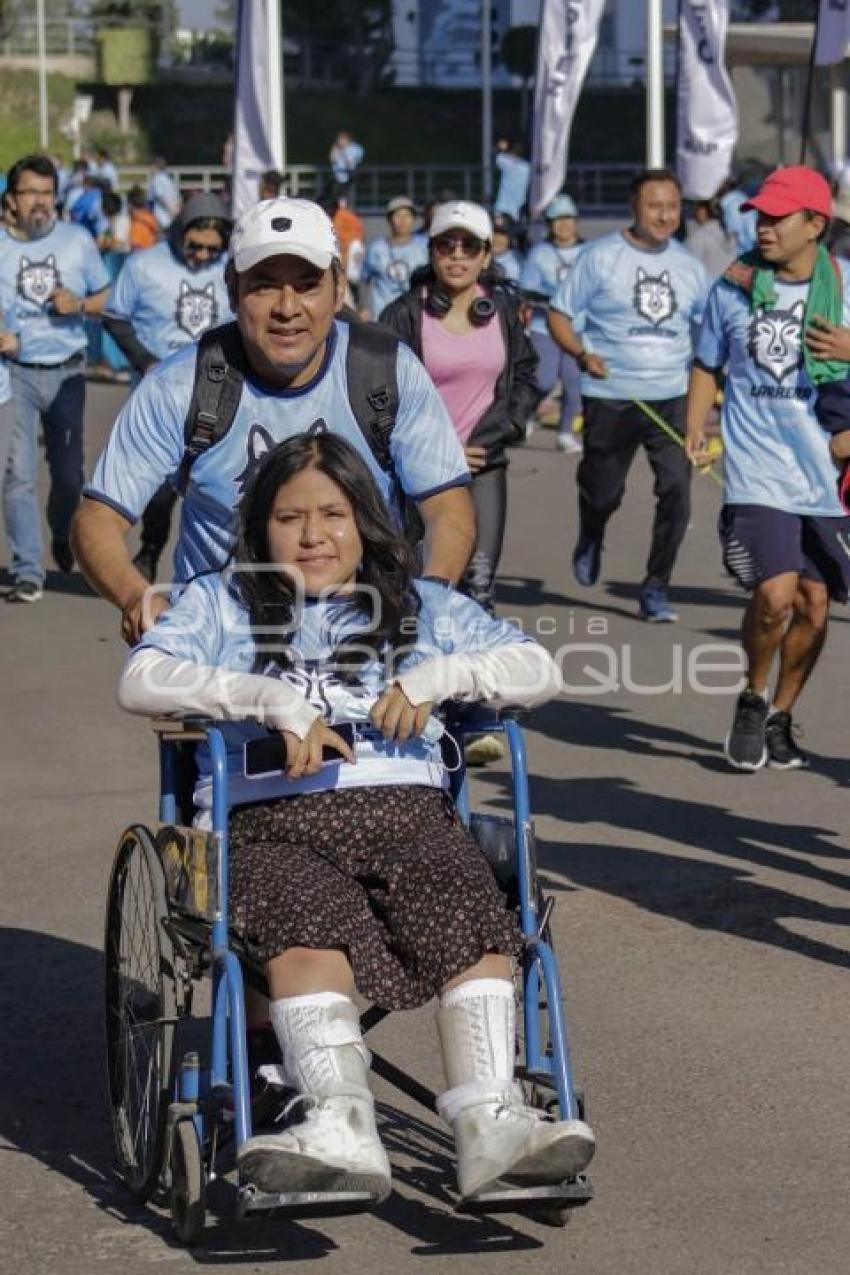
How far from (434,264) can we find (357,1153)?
635 centimetres

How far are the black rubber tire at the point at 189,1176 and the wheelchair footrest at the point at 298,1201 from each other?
24 cm

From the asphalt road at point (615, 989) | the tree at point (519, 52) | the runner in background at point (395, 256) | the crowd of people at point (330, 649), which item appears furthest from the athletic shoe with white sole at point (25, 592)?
the tree at point (519, 52)

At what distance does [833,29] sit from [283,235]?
14.3 meters

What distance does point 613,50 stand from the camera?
75875mm

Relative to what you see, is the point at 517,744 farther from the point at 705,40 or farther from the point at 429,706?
the point at 705,40

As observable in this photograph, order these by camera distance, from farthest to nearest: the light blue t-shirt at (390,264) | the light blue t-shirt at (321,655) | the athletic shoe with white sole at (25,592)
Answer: the light blue t-shirt at (390,264) < the athletic shoe with white sole at (25,592) < the light blue t-shirt at (321,655)

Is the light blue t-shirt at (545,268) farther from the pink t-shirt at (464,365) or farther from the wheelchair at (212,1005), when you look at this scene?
the wheelchair at (212,1005)

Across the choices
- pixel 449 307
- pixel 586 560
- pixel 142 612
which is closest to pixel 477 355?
pixel 449 307

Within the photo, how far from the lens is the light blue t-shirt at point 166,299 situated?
45.1 ft

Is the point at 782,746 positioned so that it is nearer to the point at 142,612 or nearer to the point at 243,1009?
the point at 142,612

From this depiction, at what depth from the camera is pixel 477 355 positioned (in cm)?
1023

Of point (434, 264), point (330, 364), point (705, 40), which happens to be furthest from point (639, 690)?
point (705, 40)

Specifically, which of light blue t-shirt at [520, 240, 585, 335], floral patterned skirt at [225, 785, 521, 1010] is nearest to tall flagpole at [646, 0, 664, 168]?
light blue t-shirt at [520, 240, 585, 335]

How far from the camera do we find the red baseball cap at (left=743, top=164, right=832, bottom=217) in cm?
877
